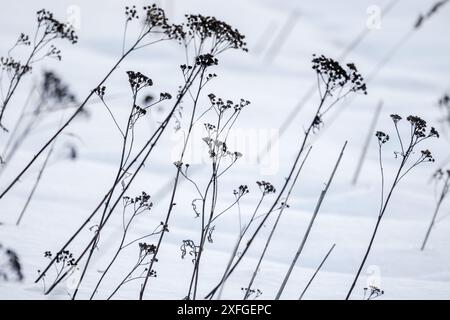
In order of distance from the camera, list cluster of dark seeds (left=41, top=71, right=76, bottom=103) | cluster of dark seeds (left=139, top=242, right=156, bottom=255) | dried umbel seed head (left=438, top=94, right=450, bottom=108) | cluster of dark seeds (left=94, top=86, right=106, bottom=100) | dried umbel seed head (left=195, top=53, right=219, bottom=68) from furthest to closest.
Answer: dried umbel seed head (left=438, top=94, right=450, bottom=108) < cluster of dark seeds (left=41, top=71, right=76, bottom=103) < cluster of dark seeds (left=139, top=242, right=156, bottom=255) < cluster of dark seeds (left=94, top=86, right=106, bottom=100) < dried umbel seed head (left=195, top=53, right=219, bottom=68)

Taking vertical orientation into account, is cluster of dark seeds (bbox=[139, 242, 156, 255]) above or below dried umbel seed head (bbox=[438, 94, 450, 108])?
below

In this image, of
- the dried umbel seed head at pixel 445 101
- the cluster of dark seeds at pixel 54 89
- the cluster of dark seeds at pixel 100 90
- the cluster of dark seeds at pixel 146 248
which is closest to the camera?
the cluster of dark seeds at pixel 100 90

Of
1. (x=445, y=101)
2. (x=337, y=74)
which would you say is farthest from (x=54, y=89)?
(x=445, y=101)

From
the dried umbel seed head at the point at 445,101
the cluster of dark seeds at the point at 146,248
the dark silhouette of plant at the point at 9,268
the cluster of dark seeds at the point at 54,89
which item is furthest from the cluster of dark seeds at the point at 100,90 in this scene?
the dried umbel seed head at the point at 445,101

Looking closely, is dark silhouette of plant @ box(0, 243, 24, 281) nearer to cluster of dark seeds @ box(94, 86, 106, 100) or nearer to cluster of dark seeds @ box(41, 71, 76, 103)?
cluster of dark seeds @ box(94, 86, 106, 100)

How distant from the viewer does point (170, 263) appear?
5.51m

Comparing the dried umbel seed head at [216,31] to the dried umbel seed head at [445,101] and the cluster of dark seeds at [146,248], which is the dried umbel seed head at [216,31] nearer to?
the cluster of dark seeds at [146,248]

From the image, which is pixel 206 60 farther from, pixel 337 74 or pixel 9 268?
pixel 9 268

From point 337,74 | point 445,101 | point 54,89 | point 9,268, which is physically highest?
point 445,101

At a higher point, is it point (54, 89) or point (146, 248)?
point (54, 89)

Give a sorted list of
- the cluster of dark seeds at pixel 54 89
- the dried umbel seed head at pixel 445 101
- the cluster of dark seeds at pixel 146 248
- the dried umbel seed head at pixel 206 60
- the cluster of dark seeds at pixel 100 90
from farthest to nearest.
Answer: the dried umbel seed head at pixel 445 101 → the cluster of dark seeds at pixel 54 89 → the cluster of dark seeds at pixel 146 248 → the cluster of dark seeds at pixel 100 90 → the dried umbel seed head at pixel 206 60

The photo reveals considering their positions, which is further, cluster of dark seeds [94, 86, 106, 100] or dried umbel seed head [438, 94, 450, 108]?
dried umbel seed head [438, 94, 450, 108]

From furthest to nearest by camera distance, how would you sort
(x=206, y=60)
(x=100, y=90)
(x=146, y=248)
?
(x=146, y=248)
(x=100, y=90)
(x=206, y=60)

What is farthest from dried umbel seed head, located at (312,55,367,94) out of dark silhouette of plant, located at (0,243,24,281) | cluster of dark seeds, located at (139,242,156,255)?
dark silhouette of plant, located at (0,243,24,281)
